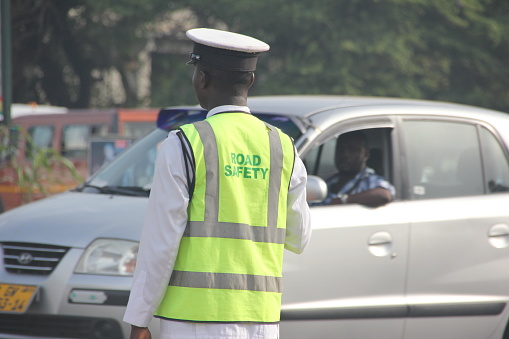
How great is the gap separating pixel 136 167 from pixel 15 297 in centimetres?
112

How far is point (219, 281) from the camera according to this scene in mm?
2652

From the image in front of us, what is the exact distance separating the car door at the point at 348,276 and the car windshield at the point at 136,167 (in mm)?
817

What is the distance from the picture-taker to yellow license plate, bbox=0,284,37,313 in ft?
14.2

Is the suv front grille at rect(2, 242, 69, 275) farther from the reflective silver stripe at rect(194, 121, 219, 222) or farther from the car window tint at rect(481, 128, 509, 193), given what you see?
the car window tint at rect(481, 128, 509, 193)

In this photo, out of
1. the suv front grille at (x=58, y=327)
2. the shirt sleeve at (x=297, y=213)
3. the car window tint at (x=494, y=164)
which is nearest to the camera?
the shirt sleeve at (x=297, y=213)

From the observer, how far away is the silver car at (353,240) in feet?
14.1

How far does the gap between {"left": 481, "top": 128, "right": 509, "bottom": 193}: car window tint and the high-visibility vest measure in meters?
2.73

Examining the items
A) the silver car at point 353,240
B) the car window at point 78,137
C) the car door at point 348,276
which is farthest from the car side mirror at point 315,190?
the car window at point 78,137

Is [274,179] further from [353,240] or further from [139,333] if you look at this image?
[353,240]

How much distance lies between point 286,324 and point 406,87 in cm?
1482

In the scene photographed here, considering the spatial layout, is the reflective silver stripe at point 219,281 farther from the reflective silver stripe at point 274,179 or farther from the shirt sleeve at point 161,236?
the reflective silver stripe at point 274,179

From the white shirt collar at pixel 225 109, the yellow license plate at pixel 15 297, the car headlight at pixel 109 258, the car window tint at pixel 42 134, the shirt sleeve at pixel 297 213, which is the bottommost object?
the car window tint at pixel 42 134

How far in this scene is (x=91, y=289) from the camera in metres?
4.20

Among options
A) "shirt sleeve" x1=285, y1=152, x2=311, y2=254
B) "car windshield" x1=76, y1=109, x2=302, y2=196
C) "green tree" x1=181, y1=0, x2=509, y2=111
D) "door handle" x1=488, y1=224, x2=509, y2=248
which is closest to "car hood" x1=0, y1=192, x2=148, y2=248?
"car windshield" x1=76, y1=109, x2=302, y2=196
